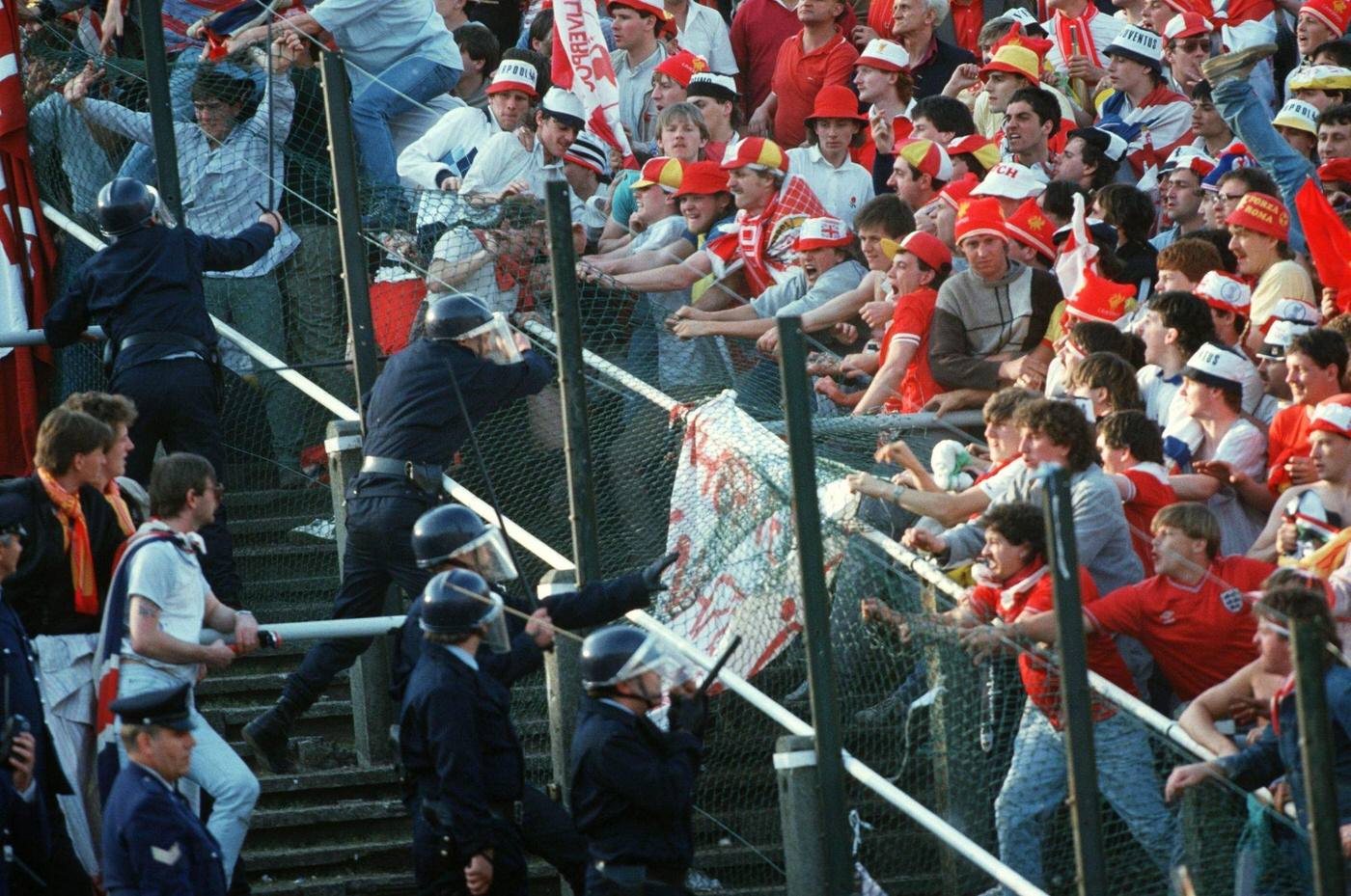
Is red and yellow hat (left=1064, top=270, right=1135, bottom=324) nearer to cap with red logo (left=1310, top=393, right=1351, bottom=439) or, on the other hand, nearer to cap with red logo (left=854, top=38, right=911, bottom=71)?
cap with red logo (left=1310, top=393, right=1351, bottom=439)

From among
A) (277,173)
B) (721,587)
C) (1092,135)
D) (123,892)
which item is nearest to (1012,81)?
(1092,135)

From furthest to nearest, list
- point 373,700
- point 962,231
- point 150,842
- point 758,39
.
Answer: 1. point 758,39
2. point 962,231
3. point 373,700
4. point 150,842

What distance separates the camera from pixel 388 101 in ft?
39.2

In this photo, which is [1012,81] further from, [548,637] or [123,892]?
[123,892]

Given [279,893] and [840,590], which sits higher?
[840,590]

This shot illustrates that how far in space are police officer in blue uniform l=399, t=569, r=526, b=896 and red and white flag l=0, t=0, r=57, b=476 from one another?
166 inches

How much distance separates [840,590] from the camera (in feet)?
24.3

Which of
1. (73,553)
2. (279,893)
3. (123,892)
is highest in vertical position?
(73,553)

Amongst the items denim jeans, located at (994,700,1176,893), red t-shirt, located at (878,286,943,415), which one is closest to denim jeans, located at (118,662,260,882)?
denim jeans, located at (994,700,1176,893)

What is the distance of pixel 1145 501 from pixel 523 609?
212 centimetres

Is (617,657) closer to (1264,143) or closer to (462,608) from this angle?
(462,608)

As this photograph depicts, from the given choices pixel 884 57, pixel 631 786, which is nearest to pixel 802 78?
pixel 884 57

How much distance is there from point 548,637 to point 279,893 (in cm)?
157

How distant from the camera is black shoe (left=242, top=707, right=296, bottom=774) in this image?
8648 millimetres
